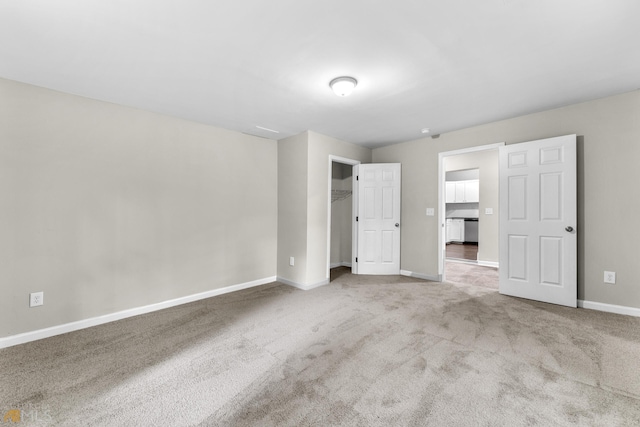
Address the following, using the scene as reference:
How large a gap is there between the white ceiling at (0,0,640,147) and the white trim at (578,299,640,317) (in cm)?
232

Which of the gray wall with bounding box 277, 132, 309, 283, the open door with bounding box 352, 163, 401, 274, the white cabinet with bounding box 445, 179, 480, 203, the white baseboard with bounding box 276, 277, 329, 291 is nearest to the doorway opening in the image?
the white cabinet with bounding box 445, 179, 480, 203

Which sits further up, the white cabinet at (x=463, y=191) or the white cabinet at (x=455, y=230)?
the white cabinet at (x=463, y=191)

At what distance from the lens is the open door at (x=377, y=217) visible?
4902 millimetres

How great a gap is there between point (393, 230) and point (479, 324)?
7.58 ft

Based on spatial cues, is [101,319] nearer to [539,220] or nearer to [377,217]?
[377,217]

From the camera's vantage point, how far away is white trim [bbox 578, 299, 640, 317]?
291 cm

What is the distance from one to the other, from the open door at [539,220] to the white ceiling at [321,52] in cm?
62

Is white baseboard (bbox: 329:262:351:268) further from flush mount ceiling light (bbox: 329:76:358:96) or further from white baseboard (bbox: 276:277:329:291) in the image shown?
flush mount ceiling light (bbox: 329:76:358:96)

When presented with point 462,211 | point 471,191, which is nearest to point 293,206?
point 471,191

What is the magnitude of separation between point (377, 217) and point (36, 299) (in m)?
4.45

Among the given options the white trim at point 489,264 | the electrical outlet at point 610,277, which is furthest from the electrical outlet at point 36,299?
the white trim at point 489,264

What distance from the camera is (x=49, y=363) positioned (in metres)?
2.09

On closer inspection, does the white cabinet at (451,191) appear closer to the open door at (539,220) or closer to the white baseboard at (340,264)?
the white baseboard at (340,264)

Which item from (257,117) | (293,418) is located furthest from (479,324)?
(257,117)
